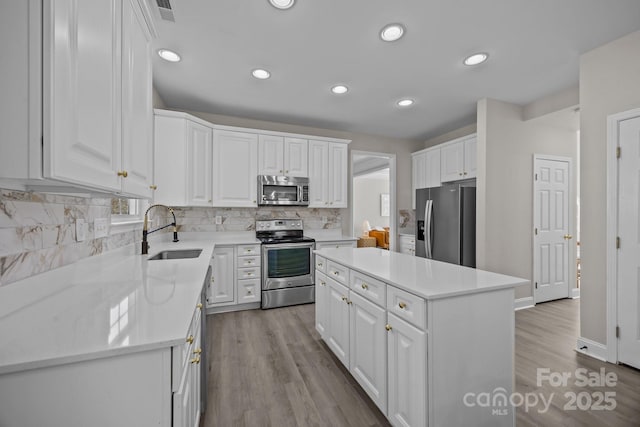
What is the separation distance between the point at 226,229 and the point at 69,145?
125 inches

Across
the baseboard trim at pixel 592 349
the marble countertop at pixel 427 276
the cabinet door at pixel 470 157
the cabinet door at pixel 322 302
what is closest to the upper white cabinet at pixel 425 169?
the cabinet door at pixel 470 157

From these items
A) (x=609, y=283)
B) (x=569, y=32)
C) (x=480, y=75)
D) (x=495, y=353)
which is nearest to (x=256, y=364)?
(x=495, y=353)

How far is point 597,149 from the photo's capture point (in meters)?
2.34

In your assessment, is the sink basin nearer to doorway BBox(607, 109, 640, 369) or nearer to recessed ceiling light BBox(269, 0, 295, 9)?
recessed ceiling light BBox(269, 0, 295, 9)

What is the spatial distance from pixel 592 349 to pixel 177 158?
441 centimetres

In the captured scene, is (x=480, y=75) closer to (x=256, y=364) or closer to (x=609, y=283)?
(x=609, y=283)

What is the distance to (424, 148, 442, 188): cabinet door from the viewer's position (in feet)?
14.4

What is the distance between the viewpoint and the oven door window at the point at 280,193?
3.75 m

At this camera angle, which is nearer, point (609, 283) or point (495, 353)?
point (495, 353)

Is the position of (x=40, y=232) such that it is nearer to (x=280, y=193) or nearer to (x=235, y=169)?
(x=235, y=169)

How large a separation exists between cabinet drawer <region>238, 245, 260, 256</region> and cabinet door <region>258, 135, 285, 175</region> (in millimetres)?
1006

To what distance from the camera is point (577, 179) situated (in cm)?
391

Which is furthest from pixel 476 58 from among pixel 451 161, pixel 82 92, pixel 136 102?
pixel 82 92

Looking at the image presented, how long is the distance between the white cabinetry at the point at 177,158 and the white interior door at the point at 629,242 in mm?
4049
